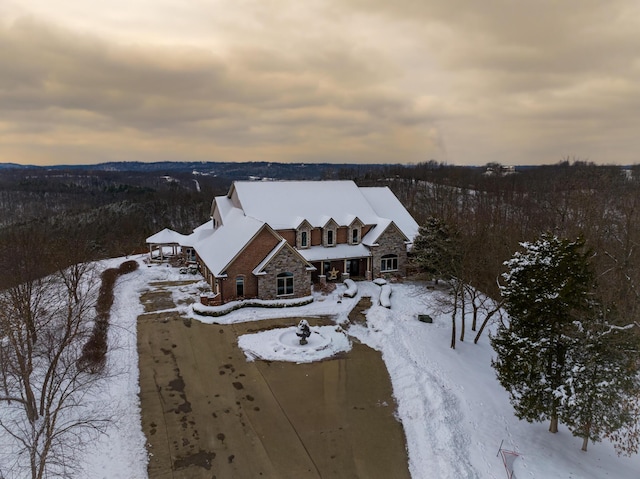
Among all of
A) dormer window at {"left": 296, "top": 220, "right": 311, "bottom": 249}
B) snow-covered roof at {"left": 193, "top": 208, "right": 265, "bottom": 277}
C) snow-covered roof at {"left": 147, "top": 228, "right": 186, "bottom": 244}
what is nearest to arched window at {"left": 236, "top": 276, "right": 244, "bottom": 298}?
snow-covered roof at {"left": 193, "top": 208, "right": 265, "bottom": 277}

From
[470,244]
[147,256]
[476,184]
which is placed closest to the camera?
[470,244]

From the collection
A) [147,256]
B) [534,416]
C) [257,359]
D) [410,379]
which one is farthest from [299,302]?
[147,256]

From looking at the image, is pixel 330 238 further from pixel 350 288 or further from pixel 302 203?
pixel 350 288

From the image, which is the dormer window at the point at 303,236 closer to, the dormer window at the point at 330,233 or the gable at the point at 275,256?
the dormer window at the point at 330,233

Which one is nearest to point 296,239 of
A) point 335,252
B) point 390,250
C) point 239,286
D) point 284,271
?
point 335,252

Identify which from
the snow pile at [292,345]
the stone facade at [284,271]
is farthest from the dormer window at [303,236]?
the snow pile at [292,345]

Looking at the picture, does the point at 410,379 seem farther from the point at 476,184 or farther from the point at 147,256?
the point at 476,184
